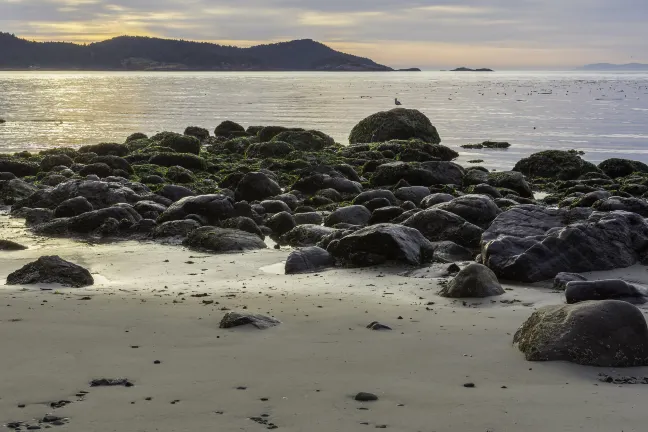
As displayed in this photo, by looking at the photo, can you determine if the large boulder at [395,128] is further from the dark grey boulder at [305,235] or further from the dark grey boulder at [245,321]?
the dark grey boulder at [245,321]

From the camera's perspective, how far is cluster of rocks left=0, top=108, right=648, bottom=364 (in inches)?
339

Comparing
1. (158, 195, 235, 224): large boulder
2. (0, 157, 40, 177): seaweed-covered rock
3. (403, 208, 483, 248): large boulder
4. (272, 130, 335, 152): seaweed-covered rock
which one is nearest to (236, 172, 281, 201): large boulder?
(158, 195, 235, 224): large boulder

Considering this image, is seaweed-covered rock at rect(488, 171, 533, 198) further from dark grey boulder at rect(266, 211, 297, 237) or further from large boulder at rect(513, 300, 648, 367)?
large boulder at rect(513, 300, 648, 367)

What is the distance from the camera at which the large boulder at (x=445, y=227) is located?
11062mm

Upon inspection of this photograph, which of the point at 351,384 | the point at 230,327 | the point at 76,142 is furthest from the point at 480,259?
the point at 76,142

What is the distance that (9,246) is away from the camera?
10367mm

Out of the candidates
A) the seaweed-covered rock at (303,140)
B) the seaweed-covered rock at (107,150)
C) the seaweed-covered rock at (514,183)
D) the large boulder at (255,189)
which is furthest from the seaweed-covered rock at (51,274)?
the seaweed-covered rock at (303,140)

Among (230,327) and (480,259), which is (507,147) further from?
(230,327)

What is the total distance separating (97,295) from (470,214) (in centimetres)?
656

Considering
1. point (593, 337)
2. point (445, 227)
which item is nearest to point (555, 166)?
point (445, 227)

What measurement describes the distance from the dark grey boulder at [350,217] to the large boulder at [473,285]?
462cm

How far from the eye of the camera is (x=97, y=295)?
7.58 meters

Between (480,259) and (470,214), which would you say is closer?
(480,259)

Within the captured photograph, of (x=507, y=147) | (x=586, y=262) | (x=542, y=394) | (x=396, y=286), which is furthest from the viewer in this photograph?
(x=507, y=147)
